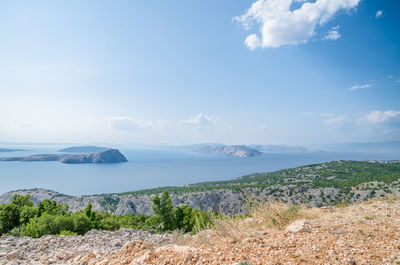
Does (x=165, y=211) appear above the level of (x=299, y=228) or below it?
below

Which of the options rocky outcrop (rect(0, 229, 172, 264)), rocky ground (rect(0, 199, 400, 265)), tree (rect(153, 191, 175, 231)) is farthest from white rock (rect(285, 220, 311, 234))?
tree (rect(153, 191, 175, 231))

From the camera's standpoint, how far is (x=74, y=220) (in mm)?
9820

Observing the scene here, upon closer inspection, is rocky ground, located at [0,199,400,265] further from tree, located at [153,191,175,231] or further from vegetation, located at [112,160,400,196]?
vegetation, located at [112,160,400,196]

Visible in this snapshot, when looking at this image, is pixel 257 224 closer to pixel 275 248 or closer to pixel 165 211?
pixel 275 248

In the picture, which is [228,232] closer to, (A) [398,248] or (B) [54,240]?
(A) [398,248]

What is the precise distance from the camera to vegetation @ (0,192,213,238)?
884 cm

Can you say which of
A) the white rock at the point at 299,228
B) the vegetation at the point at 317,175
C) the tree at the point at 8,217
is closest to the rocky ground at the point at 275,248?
the white rock at the point at 299,228

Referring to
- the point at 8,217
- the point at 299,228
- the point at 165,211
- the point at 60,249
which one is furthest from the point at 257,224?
the point at 8,217

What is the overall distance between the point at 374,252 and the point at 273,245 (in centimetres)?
144

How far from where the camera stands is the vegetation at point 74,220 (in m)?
8.84

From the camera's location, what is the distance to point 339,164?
90.6 metres

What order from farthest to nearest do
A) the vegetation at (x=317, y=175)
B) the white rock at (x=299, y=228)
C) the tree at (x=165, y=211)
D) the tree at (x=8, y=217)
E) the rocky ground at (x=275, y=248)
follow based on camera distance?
1. the vegetation at (x=317, y=175)
2. the tree at (x=165, y=211)
3. the tree at (x=8, y=217)
4. the white rock at (x=299, y=228)
5. the rocky ground at (x=275, y=248)

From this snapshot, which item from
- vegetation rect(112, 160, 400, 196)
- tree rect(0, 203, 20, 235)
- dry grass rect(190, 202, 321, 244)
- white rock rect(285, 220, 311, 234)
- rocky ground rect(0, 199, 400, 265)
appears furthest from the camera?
vegetation rect(112, 160, 400, 196)

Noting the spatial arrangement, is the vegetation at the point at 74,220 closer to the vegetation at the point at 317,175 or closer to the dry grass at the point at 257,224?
the dry grass at the point at 257,224
